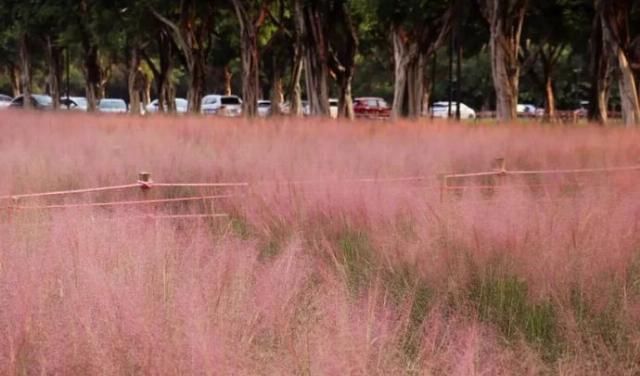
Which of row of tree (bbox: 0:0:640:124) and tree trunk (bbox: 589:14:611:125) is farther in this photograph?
tree trunk (bbox: 589:14:611:125)

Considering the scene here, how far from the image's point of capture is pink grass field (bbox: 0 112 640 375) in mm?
3947

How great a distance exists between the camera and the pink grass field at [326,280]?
3.95 metres

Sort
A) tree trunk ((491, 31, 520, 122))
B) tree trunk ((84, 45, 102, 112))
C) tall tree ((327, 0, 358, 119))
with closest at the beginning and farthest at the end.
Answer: tree trunk ((491, 31, 520, 122)), tall tree ((327, 0, 358, 119)), tree trunk ((84, 45, 102, 112))

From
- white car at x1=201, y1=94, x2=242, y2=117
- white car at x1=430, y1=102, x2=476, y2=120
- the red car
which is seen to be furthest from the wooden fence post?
white car at x1=430, y1=102, x2=476, y2=120

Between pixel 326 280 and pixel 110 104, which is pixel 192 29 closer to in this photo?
pixel 110 104

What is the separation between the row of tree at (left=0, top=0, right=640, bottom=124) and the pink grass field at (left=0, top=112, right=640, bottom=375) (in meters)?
13.5

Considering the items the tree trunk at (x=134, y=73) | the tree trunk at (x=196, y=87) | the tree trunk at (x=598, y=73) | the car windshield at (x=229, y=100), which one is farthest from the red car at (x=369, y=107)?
the tree trunk at (x=598, y=73)

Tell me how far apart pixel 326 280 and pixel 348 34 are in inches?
975

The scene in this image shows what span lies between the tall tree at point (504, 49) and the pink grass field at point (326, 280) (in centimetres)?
1287

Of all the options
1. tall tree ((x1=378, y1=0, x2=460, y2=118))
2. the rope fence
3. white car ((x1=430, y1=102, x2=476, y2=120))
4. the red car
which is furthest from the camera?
white car ((x1=430, y1=102, x2=476, y2=120))

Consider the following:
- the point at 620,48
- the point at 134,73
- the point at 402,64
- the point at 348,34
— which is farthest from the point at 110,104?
the point at 620,48

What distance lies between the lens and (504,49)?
23047 mm

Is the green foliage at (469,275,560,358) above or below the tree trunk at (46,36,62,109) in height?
below

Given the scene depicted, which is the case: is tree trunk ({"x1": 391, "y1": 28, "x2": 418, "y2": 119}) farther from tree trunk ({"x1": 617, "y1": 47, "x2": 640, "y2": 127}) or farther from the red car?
the red car
